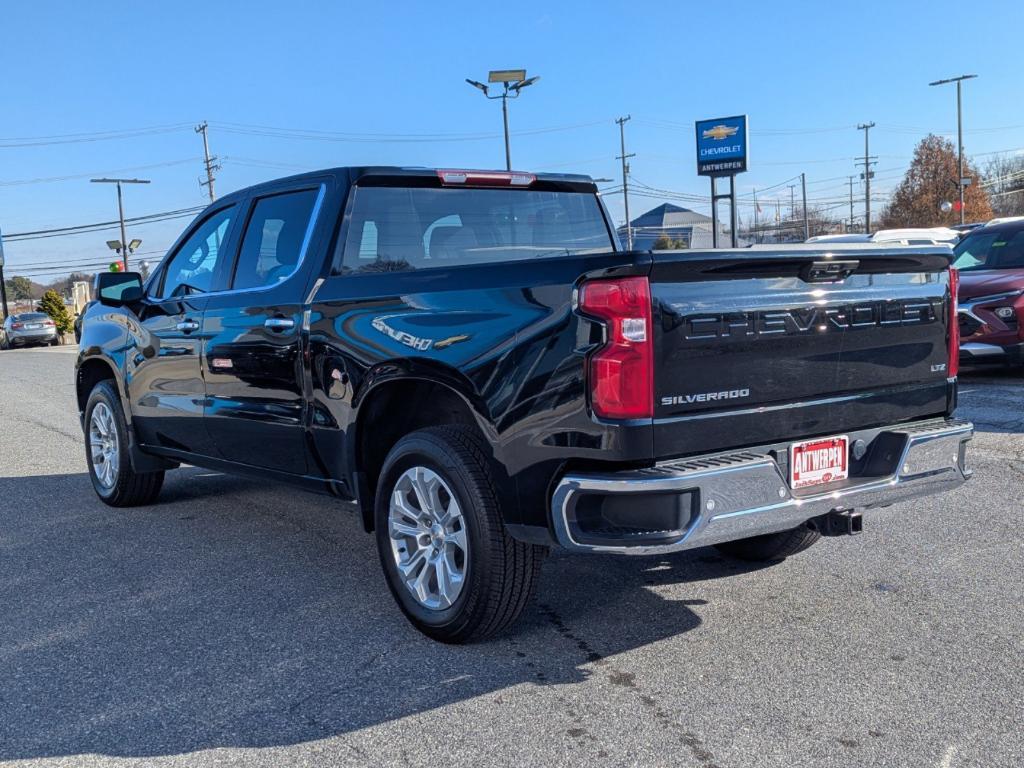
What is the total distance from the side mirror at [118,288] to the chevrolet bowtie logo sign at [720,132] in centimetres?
3672

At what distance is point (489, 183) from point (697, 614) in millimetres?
2358

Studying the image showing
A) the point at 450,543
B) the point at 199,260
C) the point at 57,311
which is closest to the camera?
the point at 450,543

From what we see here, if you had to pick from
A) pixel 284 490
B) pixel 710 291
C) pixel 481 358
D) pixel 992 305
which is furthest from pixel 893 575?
pixel 992 305

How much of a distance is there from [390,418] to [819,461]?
180cm

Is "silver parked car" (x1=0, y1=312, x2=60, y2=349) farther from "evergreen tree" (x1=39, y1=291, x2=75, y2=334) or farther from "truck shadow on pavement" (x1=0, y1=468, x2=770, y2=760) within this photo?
"truck shadow on pavement" (x1=0, y1=468, x2=770, y2=760)

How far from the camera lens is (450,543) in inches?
153

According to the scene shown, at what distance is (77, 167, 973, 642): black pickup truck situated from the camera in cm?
327

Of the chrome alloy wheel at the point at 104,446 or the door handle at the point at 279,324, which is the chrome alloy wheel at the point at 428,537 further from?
the chrome alloy wheel at the point at 104,446

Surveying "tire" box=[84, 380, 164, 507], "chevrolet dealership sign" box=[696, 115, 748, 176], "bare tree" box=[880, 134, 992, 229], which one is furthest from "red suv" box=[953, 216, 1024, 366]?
"bare tree" box=[880, 134, 992, 229]

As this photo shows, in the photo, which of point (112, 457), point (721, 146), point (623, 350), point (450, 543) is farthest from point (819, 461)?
point (721, 146)

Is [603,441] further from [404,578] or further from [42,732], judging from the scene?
[42,732]

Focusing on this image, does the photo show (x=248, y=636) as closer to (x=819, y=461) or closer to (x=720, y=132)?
(x=819, y=461)

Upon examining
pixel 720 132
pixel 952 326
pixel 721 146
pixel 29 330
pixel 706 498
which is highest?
pixel 720 132

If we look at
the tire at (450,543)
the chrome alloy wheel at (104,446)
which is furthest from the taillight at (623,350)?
the chrome alloy wheel at (104,446)
